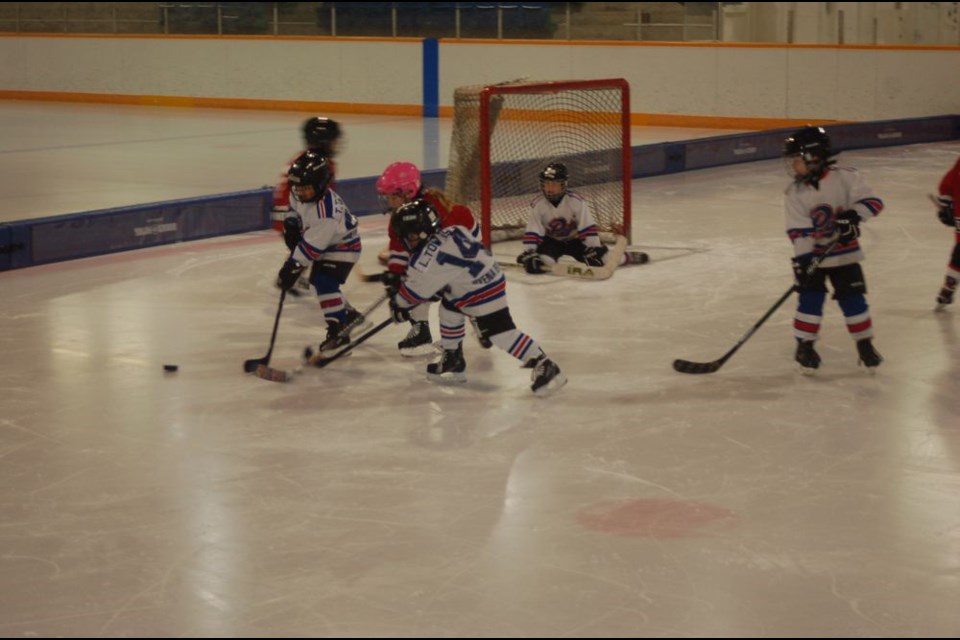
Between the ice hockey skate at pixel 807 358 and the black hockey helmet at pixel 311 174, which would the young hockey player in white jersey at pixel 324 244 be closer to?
the black hockey helmet at pixel 311 174

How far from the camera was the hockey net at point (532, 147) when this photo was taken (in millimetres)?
8594

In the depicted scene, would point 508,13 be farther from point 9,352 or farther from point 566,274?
point 9,352

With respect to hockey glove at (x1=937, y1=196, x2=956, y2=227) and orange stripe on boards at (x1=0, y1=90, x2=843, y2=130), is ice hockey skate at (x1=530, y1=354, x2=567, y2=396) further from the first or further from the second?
orange stripe on boards at (x1=0, y1=90, x2=843, y2=130)

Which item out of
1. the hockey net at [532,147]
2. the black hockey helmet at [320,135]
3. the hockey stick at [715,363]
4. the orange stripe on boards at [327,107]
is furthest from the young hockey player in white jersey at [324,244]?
the orange stripe on boards at [327,107]

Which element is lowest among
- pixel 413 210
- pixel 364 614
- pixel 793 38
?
pixel 364 614

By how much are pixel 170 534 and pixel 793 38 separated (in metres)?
14.4

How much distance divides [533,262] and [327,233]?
199 cm

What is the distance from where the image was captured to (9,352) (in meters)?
5.86

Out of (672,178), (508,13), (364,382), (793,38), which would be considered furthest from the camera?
(508,13)

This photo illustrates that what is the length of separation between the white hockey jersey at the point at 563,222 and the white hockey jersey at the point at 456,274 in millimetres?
2522

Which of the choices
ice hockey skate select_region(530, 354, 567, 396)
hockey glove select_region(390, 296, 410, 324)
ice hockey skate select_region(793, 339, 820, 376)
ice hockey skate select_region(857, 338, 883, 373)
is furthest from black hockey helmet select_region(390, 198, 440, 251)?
ice hockey skate select_region(857, 338, 883, 373)

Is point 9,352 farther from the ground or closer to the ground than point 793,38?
closer to the ground

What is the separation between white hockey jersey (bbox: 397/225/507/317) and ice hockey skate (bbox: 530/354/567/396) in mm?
255

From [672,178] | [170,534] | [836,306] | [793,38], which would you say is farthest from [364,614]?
[793,38]
